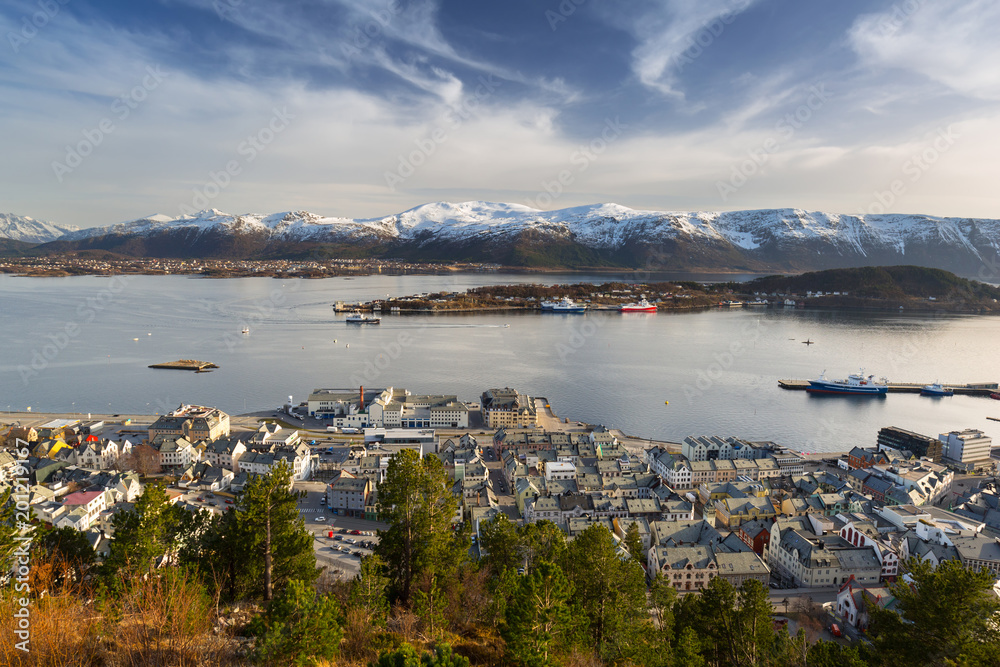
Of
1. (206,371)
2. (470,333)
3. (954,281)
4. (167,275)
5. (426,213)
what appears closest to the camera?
(206,371)

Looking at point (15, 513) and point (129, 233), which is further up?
point (129, 233)

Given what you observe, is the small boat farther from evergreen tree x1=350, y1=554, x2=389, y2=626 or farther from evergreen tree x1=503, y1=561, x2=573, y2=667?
evergreen tree x1=350, y1=554, x2=389, y2=626

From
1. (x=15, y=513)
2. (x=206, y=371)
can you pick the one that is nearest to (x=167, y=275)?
(x=206, y=371)

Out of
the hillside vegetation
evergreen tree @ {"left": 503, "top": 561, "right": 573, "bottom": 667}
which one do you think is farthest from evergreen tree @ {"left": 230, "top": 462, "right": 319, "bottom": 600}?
the hillside vegetation

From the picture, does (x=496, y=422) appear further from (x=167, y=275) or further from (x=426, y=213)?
(x=426, y=213)

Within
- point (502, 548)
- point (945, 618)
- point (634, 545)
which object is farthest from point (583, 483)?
point (945, 618)

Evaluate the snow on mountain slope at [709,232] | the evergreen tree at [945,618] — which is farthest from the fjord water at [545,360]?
the snow on mountain slope at [709,232]

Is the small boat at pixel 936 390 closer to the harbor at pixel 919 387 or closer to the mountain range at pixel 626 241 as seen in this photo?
the harbor at pixel 919 387
